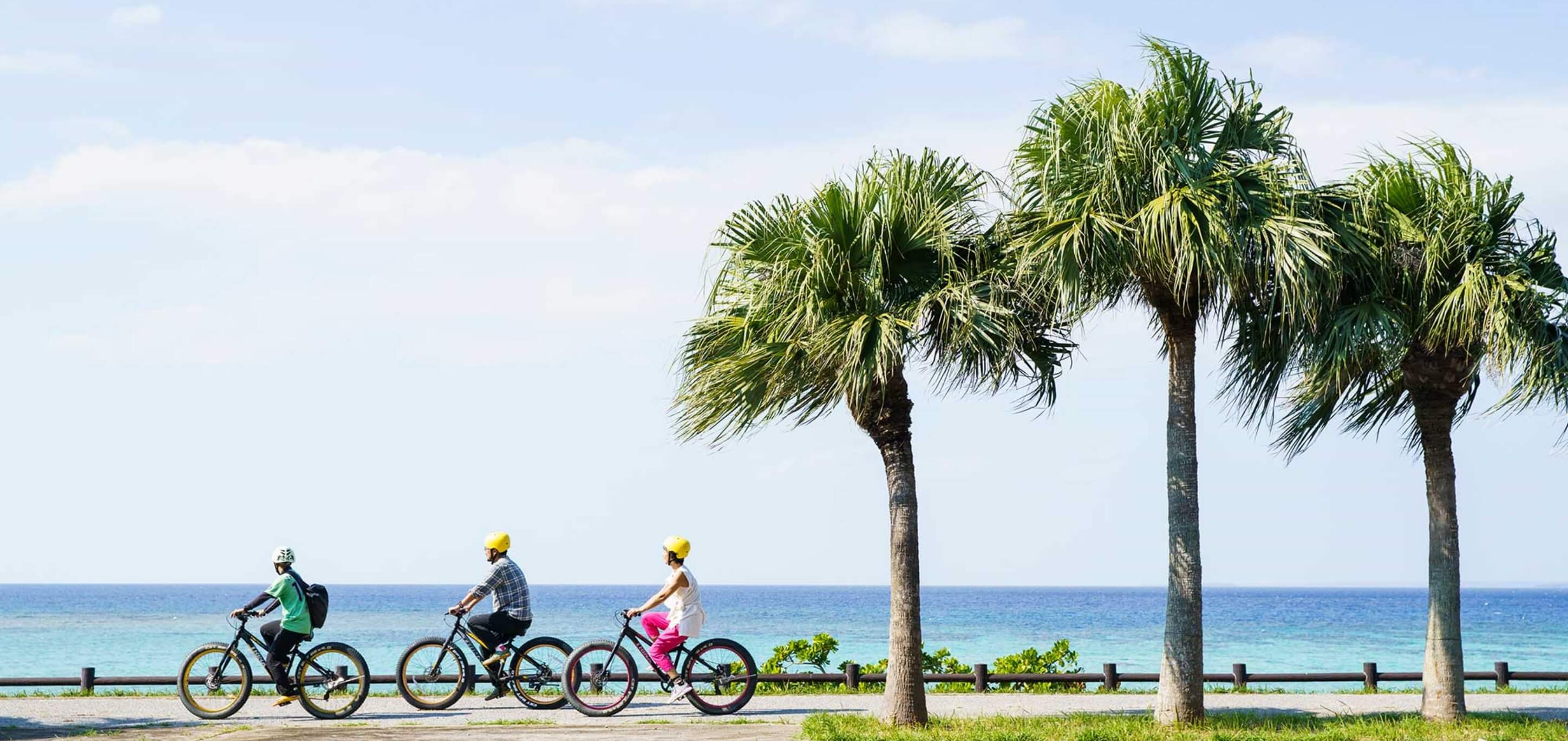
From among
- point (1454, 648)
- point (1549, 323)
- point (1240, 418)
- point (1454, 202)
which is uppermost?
point (1454, 202)

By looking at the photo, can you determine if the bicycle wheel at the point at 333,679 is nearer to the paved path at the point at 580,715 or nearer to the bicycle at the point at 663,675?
the paved path at the point at 580,715

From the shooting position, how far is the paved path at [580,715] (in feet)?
42.0

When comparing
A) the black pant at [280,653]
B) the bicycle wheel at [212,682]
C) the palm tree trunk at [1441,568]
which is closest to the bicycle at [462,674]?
the black pant at [280,653]

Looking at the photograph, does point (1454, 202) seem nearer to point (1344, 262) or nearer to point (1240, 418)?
point (1344, 262)

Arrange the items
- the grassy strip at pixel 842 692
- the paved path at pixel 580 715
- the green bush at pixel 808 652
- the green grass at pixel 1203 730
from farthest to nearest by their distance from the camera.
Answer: the green bush at pixel 808 652 < the grassy strip at pixel 842 692 < the paved path at pixel 580 715 < the green grass at pixel 1203 730

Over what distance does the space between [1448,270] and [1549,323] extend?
3.45 feet

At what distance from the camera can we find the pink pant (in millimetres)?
14484

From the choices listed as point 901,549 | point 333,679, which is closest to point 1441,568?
point 901,549

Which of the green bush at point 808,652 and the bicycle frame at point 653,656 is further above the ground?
the bicycle frame at point 653,656

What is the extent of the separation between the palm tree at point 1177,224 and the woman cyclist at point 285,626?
26.5 ft

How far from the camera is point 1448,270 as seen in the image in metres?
13.3

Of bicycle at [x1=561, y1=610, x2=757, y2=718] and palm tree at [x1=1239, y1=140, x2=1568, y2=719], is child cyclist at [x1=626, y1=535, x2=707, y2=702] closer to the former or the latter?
bicycle at [x1=561, y1=610, x2=757, y2=718]

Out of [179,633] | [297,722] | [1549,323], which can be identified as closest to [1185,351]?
[1549,323]

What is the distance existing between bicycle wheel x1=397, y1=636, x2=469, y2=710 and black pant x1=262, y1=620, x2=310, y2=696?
1.08 metres
